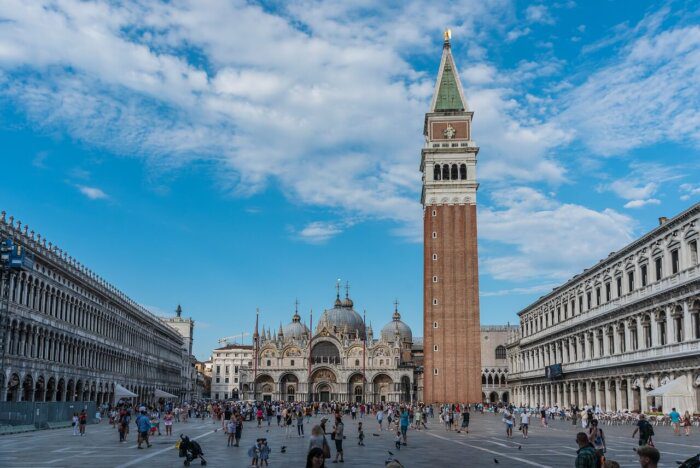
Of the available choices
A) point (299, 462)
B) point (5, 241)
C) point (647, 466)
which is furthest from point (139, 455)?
point (647, 466)

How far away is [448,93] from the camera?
94438 millimetres

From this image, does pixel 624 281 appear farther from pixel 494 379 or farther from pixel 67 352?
pixel 494 379

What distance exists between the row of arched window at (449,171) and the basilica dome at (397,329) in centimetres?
5226

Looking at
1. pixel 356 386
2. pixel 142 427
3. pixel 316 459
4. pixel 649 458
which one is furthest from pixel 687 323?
pixel 356 386

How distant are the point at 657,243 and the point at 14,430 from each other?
1582 inches

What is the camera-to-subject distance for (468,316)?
84562 millimetres

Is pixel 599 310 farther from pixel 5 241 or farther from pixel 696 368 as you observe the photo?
pixel 5 241

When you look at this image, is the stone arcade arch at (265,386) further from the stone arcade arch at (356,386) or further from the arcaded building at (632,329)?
the arcaded building at (632,329)

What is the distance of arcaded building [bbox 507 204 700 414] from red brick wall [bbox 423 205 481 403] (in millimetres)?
8769

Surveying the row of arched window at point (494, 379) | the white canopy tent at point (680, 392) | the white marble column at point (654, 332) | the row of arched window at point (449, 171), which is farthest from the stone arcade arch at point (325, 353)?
the white canopy tent at point (680, 392)

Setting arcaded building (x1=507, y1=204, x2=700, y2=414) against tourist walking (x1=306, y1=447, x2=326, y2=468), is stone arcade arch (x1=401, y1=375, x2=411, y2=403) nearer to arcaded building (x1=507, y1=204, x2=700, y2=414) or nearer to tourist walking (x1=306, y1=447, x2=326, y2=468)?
arcaded building (x1=507, y1=204, x2=700, y2=414)

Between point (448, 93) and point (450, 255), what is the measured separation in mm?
22187

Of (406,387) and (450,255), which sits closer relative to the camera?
(450,255)

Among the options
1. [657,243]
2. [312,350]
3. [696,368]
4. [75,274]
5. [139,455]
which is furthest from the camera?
[312,350]
